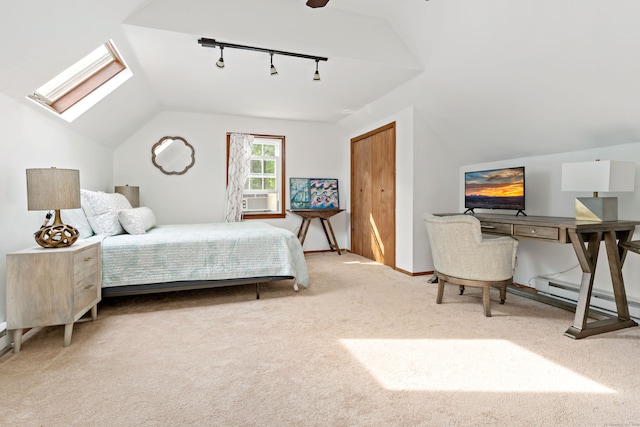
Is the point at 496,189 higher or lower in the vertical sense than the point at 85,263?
higher

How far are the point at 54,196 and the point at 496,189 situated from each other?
3782 mm

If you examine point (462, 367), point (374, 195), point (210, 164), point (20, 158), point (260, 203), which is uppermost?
point (210, 164)

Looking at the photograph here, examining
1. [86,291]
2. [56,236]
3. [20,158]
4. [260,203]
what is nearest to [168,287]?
[86,291]

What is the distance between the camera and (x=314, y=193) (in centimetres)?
558

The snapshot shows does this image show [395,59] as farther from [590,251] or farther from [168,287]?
[168,287]

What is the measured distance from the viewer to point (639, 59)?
2072 mm

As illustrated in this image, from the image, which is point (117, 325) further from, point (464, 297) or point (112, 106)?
point (464, 297)

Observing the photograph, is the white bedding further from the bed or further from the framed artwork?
the framed artwork

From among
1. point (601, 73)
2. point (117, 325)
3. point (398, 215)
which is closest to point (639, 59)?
point (601, 73)

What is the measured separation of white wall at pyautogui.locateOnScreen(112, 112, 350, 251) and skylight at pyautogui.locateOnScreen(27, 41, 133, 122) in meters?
1.62

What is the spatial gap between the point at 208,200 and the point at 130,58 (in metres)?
2.42

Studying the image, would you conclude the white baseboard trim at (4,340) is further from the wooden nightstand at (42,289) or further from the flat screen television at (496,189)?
the flat screen television at (496,189)

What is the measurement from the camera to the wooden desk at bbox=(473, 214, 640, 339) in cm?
228

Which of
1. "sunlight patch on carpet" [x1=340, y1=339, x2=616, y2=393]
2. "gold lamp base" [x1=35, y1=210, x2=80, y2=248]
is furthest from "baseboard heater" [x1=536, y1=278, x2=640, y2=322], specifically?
"gold lamp base" [x1=35, y1=210, x2=80, y2=248]
